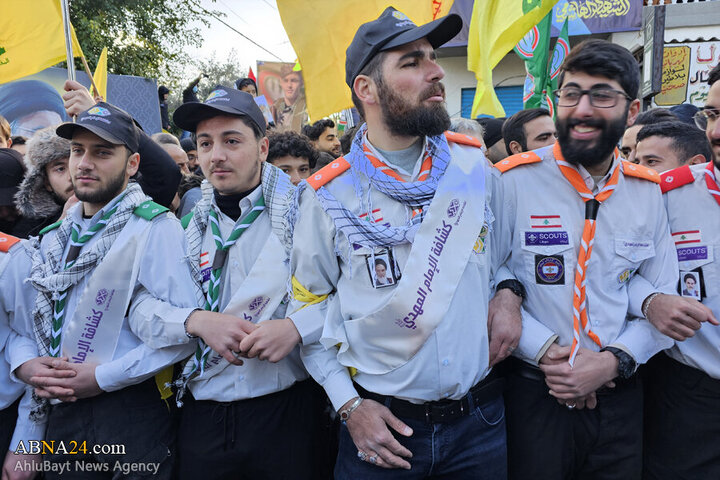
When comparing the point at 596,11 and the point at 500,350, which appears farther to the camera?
the point at 596,11

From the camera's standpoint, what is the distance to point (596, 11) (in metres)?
12.9

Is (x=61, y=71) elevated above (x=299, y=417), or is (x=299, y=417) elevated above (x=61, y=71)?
(x=61, y=71)

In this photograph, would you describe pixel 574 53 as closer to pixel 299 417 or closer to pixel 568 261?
pixel 568 261

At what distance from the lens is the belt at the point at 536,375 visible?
85.1 inches

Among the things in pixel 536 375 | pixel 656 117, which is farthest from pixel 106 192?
pixel 656 117

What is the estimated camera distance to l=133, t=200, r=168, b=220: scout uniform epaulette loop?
250 cm

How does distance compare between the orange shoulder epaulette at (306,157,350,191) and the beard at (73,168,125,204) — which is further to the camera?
the beard at (73,168,125,204)

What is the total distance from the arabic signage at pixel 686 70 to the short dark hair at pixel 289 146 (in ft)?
29.2

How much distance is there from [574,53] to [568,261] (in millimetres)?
912

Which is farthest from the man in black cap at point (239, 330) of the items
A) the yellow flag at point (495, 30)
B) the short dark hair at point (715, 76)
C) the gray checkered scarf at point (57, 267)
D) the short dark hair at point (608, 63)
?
the short dark hair at point (715, 76)

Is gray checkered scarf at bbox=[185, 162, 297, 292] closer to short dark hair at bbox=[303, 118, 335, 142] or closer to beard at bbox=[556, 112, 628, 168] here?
beard at bbox=[556, 112, 628, 168]

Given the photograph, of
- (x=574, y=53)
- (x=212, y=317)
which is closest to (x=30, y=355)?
(x=212, y=317)

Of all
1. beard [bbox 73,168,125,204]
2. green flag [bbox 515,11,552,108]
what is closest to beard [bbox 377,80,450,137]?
beard [bbox 73,168,125,204]

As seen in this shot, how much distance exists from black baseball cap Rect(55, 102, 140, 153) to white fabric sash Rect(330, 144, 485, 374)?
1612 millimetres
